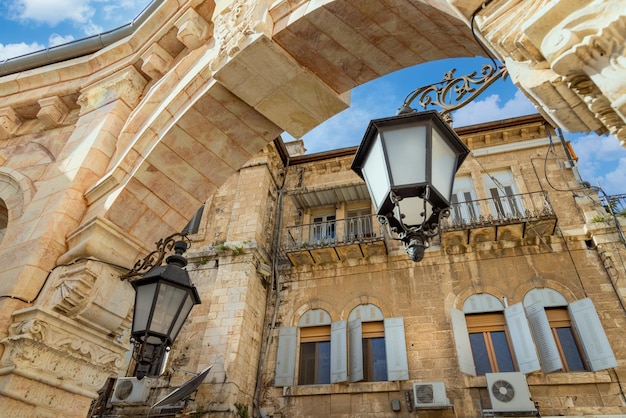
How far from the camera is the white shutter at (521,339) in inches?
350

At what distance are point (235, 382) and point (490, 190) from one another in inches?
346

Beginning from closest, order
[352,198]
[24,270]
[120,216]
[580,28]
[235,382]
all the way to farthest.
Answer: [580,28] → [24,270] → [120,216] → [235,382] → [352,198]

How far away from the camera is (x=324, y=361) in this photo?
1072 centimetres

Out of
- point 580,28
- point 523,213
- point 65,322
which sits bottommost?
point 65,322

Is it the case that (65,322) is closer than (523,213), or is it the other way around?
(65,322)

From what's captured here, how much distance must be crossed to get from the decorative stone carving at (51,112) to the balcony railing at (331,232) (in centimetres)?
761

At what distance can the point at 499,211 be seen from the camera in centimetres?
1125

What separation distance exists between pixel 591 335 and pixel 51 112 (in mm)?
10678

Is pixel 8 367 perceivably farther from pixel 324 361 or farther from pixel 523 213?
pixel 523 213

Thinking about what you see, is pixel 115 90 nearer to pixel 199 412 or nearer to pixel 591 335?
pixel 199 412

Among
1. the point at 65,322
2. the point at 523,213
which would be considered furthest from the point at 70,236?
the point at 523,213

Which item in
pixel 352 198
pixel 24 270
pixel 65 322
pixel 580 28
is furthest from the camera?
pixel 352 198

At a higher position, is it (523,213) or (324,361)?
(523,213)

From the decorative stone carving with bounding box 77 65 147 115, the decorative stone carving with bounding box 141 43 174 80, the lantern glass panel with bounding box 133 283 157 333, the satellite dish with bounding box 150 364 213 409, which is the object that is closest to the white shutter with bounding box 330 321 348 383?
the satellite dish with bounding box 150 364 213 409
